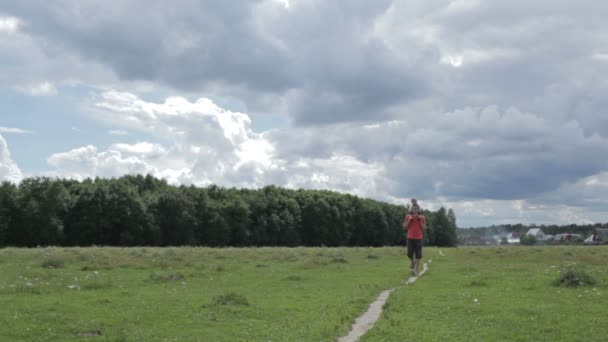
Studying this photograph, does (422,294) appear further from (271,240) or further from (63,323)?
(271,240)

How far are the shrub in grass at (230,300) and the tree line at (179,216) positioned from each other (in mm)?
78226

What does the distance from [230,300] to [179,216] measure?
291 ft

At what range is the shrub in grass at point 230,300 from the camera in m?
17.9

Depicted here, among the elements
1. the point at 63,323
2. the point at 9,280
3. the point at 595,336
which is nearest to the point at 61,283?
the point at 9,280

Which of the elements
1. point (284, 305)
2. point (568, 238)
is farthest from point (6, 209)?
point (568, 238)

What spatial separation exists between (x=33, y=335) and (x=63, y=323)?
1.46 metres

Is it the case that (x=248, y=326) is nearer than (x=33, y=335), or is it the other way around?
(x=33, y=335)

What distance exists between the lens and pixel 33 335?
1372cm

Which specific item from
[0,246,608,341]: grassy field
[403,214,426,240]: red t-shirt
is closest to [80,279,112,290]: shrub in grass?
[0,246,608,341]: grassy field

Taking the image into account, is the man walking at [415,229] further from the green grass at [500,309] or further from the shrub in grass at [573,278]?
the shrub in grass at [573,278]

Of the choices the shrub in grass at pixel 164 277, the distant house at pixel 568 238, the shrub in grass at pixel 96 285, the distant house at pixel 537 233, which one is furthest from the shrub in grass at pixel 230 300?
the distant house at pixel 537 233

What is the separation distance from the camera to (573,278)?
21.3m

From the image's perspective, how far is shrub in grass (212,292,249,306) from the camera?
17938 millimetres

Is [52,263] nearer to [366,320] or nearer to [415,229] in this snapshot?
[415,229]
